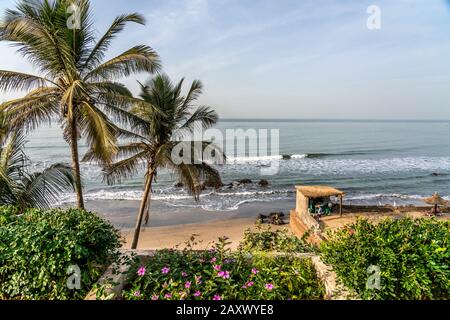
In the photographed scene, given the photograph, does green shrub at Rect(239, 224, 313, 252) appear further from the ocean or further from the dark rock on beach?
the dark rock on beach

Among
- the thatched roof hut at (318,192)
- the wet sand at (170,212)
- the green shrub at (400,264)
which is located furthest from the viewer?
the wet sand at (170,212)

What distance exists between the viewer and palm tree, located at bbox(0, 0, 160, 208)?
7.18 metres

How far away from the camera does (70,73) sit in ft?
25.3

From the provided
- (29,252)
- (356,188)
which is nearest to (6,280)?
(29,252)

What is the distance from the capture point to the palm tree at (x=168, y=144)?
10.3 meters

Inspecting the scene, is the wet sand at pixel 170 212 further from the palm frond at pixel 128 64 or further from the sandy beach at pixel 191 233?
the palm frond at pixel 128 64

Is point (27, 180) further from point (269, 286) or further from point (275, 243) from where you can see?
point (269, 286)

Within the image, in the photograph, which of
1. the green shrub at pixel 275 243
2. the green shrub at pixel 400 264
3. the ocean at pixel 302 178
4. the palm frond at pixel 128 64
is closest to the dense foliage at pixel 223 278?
the green shrub at pixel 400 264

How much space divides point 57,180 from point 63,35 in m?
3.83

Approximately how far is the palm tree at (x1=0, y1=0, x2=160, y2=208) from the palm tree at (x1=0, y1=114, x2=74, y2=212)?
89cm

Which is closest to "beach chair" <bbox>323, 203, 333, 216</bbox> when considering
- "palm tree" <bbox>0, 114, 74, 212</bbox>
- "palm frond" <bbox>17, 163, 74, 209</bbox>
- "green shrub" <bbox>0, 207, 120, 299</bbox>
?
"palm tree" <bbox>0, 114, 74, 212</bbox>

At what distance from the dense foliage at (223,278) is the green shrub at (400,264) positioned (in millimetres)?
512

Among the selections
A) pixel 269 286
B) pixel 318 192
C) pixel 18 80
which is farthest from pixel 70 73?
pixel 318 192
